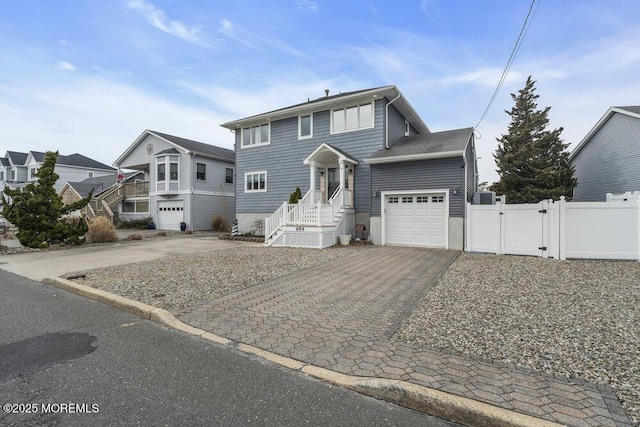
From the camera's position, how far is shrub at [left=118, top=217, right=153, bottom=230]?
23031 mm

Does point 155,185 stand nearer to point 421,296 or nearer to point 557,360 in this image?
point 421,296

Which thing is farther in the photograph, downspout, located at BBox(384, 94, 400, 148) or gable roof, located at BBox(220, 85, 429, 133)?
downspout, located at BBox(384, 94, 400, 148)

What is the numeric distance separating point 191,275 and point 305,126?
1106cm

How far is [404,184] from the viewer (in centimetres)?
1284

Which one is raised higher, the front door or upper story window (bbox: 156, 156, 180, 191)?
upper story window (bbox: 156, 156, 180, 191)

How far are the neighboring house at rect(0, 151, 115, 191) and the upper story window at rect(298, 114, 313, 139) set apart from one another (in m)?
35.0

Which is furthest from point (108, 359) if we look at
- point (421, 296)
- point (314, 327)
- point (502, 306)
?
point (502, 306)

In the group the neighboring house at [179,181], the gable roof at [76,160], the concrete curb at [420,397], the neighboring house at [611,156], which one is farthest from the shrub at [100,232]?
the gable roof at [76,160]

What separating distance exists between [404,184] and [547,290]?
769cm

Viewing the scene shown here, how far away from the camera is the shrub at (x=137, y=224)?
75.6 ft

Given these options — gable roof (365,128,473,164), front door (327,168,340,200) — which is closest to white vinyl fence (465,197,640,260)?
gable roof (365,128,473,164)

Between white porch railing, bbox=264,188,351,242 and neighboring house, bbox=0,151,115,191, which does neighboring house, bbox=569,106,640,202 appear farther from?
neighboring house, bbox=0,151,115,191

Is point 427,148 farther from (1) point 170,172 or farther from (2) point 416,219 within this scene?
(1) point 170,172

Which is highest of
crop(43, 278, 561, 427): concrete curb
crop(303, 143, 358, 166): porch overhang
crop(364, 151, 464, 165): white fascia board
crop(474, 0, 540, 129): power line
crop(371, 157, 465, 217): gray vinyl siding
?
crop(474, 0, 540, 129): power line
